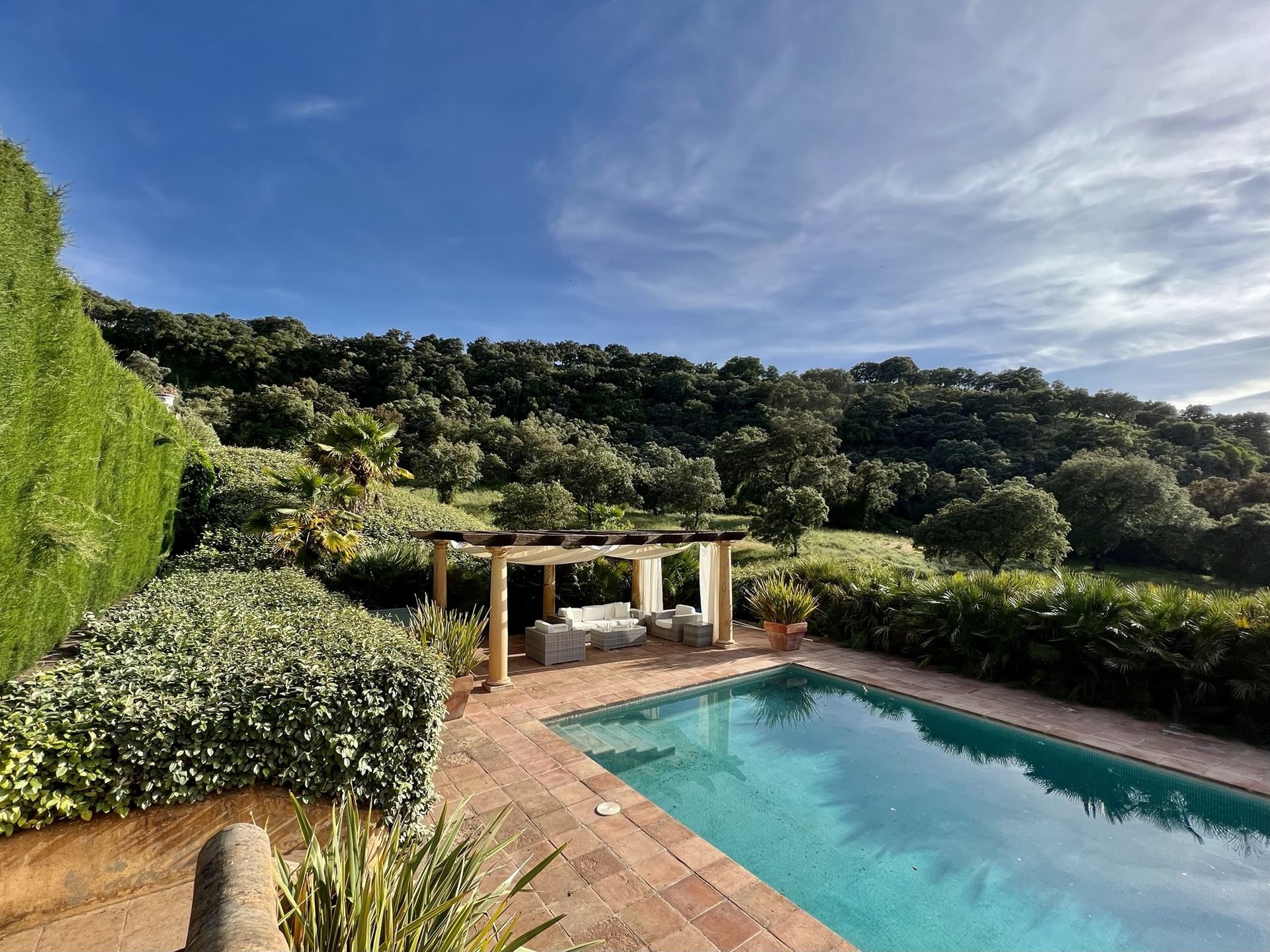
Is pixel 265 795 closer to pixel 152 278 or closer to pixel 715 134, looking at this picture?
pixel 715 134

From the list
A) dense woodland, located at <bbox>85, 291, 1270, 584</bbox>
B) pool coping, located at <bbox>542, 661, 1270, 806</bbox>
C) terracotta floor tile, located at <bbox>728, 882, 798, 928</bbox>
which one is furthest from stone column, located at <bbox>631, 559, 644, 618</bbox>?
dense woodland, located at <bbox>85, 291, 1270, 584</bbox>

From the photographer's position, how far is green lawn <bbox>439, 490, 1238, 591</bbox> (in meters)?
20.3

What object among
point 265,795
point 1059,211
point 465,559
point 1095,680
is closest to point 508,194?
point 465,559

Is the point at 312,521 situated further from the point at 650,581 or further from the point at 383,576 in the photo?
the point at 650,581

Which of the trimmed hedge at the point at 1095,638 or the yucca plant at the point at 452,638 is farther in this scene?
the trimmed hedge at the point at 1095,638

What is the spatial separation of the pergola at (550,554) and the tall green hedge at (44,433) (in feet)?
10.8

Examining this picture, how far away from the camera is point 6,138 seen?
318cm

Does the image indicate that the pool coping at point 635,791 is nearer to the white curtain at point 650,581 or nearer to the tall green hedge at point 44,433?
the white curtain at point 650,581

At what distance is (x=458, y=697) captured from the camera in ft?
19.7

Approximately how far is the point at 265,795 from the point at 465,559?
7.66m

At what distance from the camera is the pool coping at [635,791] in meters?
3.13

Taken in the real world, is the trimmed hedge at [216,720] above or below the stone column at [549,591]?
above

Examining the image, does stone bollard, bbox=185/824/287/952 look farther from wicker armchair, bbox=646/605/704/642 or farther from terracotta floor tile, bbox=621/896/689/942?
wicker armchair, bbox=646/605/704/642

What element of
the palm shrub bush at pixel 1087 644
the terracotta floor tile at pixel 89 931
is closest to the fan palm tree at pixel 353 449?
the terracotta floor tile at pixel 89 931
